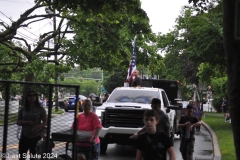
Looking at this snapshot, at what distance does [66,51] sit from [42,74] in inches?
90.0

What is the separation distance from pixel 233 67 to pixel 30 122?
119 inches

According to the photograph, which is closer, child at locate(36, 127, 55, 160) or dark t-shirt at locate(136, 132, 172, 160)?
child at locate(36, 127, 55, 160)

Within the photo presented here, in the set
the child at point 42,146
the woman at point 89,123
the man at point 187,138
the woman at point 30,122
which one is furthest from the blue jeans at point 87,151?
the man at point 187,138

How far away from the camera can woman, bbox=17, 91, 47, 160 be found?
19.3ft

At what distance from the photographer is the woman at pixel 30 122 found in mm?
Result: 5891

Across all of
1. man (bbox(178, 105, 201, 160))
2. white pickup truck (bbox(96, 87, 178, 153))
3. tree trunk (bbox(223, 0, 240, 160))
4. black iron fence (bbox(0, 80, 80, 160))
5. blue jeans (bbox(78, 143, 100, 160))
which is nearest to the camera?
black iron fence (bbox(0, 80, 80, 160))

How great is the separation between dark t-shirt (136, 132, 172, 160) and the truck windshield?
8.35 meters

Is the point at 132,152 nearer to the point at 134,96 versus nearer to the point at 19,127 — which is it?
the point at 134,96

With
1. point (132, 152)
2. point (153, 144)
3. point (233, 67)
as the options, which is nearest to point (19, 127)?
point (153, 144)

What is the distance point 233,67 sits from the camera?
6668 millimetres

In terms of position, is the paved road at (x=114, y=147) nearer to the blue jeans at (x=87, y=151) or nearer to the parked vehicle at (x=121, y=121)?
the parked vehicle at (x=121, y=121)

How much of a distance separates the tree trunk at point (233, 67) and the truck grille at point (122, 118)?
257 inches

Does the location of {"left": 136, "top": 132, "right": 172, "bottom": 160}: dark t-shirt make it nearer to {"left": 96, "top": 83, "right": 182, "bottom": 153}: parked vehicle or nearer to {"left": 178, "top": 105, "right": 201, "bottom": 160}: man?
{"left": 178, "top": 105, "right": 201, "bottom": 160}: man

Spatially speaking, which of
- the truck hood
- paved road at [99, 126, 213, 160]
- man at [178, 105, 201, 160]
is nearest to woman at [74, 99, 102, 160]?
man at [178, 105, 201, 160]
